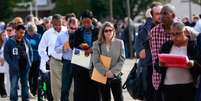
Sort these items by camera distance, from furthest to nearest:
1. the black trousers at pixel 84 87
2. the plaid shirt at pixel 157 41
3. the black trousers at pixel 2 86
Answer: the black trousers at pixel 2 86
the black trousers at pixel 84 87
the plaid shirt at pixel 157 41

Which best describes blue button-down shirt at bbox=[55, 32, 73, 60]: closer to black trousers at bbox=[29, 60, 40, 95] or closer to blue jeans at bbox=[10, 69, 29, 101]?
blue jeans at bbox=[10, 69, 29, 101]

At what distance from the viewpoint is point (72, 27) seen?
12109 mm

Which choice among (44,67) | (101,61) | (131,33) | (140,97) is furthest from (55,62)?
(131,33)

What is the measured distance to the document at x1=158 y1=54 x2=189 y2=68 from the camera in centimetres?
829

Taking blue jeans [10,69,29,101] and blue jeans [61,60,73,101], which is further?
blue jeans [10,69,29,101]

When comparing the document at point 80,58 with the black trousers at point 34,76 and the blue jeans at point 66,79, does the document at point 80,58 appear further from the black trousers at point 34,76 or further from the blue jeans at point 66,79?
the black trousers at point 34,76

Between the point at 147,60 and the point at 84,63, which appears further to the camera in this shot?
the point at 84,63

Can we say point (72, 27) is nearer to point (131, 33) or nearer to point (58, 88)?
point (58, 88)

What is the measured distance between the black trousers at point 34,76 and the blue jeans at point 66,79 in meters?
3.50

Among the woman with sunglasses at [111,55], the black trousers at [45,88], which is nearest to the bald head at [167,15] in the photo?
the woman with sunglasses at [111,55]

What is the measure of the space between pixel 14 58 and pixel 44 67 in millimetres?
833

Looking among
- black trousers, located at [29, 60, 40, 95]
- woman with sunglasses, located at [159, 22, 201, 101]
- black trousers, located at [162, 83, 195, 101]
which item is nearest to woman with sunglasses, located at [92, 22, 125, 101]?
woman with sunglasses, located at [159, 22, 201, 101]

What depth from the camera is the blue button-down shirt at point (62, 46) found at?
40.7 feet

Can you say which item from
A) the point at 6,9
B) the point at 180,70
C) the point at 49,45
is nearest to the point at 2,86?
the point at 49,45
